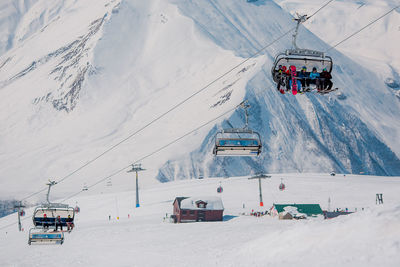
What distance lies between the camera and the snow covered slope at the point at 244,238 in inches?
794

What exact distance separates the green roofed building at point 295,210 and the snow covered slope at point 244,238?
21.7 ft

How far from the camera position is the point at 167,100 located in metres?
191

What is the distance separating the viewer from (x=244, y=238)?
34656mm

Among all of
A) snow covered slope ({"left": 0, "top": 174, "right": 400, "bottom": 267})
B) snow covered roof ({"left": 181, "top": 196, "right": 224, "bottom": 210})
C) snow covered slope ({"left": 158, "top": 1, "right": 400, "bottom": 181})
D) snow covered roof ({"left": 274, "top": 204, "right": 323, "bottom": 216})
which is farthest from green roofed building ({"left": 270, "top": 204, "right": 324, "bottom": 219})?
snow covered slope ({"left": 158, "top": 1, "right": 400, "bottom": 181})

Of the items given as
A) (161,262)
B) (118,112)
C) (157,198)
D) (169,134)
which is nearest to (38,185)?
(169,134)

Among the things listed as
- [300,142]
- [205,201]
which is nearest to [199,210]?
[205,201]

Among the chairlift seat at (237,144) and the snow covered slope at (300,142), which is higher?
the snow covered slope at (300,142)

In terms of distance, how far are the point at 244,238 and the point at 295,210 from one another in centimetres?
2224

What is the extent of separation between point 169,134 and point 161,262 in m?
137

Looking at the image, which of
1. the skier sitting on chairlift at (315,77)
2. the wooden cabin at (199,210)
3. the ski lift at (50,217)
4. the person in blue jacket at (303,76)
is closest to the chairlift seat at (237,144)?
the person in blue jacket at (303,76)

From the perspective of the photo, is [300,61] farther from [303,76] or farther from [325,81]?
[325,81]

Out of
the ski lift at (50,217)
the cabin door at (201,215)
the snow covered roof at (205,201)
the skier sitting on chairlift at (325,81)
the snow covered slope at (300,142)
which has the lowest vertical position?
the cabin door at (201,215)

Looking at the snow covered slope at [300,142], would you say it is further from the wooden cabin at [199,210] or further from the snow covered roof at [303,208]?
the snow covered roof at [303,208]

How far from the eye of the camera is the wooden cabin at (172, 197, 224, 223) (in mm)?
57719
